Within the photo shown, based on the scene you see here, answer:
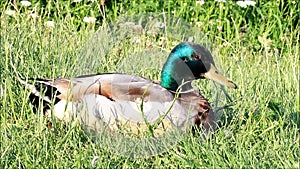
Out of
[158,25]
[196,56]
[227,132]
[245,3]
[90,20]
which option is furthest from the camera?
[245,3]

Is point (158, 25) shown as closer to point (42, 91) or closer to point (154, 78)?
point (154, 78)

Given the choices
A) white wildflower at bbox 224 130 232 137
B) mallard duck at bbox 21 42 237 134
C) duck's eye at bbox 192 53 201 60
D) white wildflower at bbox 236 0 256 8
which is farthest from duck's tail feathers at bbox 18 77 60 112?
white wildflower at bbox 236 0 256 8

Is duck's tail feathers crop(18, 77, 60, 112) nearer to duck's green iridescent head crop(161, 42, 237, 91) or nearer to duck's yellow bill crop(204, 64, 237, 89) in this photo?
duck's green iridescent head crop(161, 42, 237, 91)

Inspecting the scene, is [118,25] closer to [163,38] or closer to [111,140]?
[163,38]

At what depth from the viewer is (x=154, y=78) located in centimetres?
441

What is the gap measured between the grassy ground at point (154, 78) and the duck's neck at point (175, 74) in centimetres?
25

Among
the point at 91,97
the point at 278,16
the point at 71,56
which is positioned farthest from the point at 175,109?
the point at 278,16

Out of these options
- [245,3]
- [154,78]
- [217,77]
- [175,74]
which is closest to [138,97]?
[175,74]

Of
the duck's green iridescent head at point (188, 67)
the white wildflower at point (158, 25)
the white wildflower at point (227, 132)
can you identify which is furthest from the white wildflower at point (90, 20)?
the white wildflower at point (227, 132)

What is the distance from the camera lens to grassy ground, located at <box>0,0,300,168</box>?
337cm

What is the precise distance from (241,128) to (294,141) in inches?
13.9

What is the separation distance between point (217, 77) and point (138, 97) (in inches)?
15.4

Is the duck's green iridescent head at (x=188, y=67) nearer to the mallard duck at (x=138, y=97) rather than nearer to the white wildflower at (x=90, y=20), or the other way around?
the mallard duck at (x=138, y=97)

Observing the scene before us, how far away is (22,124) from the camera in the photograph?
3730 mm
